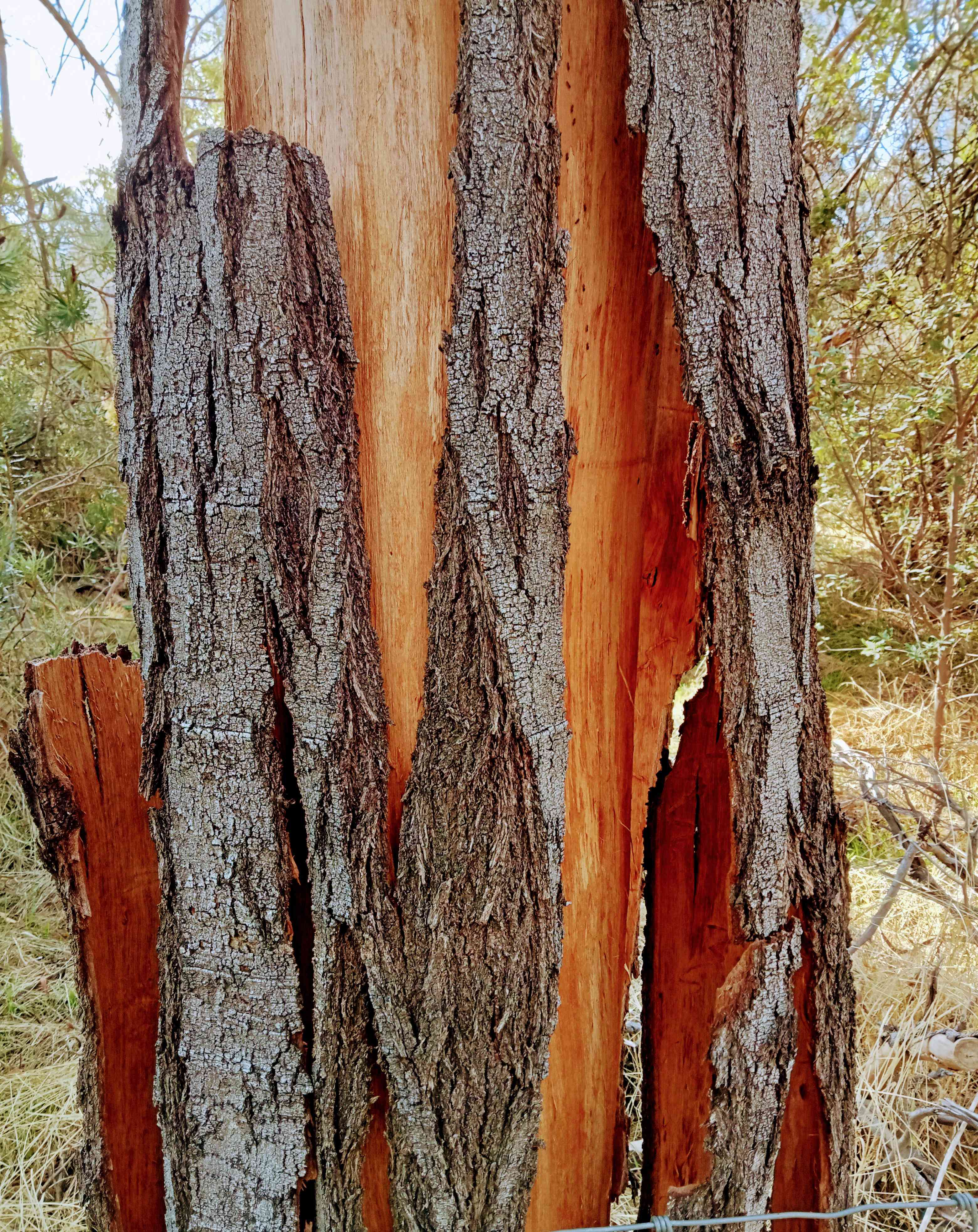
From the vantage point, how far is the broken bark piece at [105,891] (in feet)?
2.75

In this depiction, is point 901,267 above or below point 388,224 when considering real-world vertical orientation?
above

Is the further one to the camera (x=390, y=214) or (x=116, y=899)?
(x=116, y=899)

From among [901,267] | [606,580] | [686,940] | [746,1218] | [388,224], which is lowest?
[746,1218]

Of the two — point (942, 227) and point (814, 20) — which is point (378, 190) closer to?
point (942, 227)

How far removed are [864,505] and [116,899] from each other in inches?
111

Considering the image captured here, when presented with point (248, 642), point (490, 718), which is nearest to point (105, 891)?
point (248, 642)

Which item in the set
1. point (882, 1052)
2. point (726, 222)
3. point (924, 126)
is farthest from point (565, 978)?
point (924, 126)

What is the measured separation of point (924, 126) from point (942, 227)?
29 centimetres

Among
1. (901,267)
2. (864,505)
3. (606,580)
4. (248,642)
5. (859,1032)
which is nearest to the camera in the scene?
(248,642)

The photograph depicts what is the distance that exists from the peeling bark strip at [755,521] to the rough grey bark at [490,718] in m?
0.11

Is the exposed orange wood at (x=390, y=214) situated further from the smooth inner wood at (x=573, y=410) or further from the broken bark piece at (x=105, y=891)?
the broken bark piece at (x=105, y=891)

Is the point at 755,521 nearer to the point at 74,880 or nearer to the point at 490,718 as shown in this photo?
the point at 490,718

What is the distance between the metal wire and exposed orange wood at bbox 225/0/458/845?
0.41 meters

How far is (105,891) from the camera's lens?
862 mm
